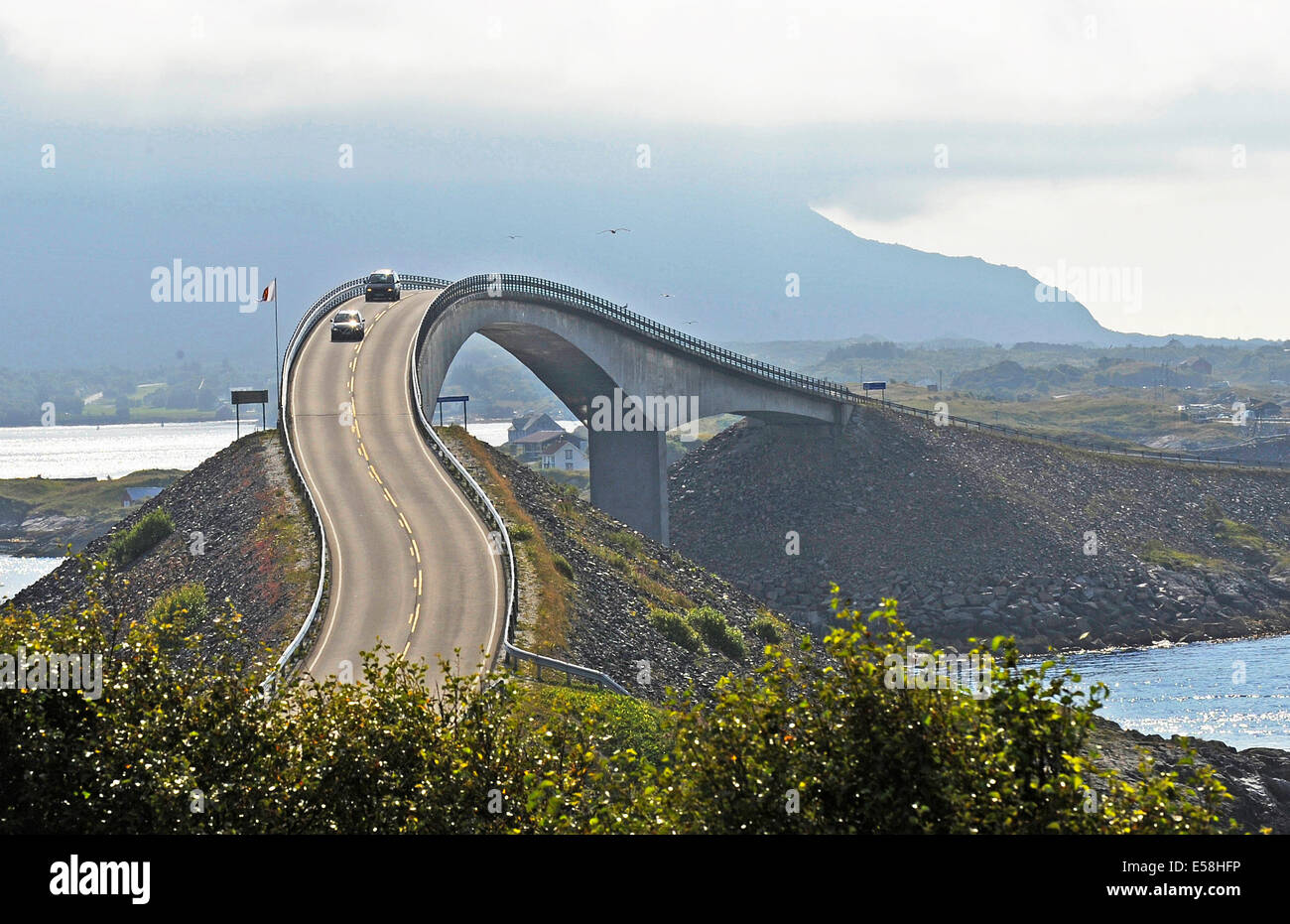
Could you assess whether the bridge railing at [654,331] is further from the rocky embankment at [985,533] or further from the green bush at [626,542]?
the green bush at [626,542]

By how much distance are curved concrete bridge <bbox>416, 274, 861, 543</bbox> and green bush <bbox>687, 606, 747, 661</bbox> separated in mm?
31635

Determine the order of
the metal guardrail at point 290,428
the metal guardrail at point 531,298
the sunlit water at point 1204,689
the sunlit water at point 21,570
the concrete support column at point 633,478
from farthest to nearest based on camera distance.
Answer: the sunlit water at point 21,570
the concrete support column at point 633,478
the sunlit water at point 1204,689
the metal guardrail at point 531,298
the metal guardrail at point 290,428

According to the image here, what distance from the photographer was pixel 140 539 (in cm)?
6612

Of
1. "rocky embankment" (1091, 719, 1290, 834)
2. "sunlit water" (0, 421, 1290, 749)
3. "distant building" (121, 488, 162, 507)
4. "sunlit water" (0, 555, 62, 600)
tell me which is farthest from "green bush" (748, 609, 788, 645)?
"distant building" (121, 488, 162, 507)

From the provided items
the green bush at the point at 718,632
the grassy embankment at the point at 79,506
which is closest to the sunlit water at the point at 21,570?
the grassy embankment at the point at 79,506

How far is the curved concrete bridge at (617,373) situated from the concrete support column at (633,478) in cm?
7

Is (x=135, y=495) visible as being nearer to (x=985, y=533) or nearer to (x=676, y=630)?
(x=985, y=533)

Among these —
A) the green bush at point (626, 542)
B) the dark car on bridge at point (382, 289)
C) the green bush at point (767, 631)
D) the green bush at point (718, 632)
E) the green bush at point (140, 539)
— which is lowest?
the green bush at point (767, 631)

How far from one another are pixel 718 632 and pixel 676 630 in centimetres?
380

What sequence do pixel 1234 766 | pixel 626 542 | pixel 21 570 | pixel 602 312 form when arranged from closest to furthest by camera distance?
pixel 1234 766 → pixel 626 542 → pixel 602 312 → pixel 21 570

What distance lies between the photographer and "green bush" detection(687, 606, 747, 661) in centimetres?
5809

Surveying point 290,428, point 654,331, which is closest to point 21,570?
point 654,331

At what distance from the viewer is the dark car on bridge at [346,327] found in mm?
83875
